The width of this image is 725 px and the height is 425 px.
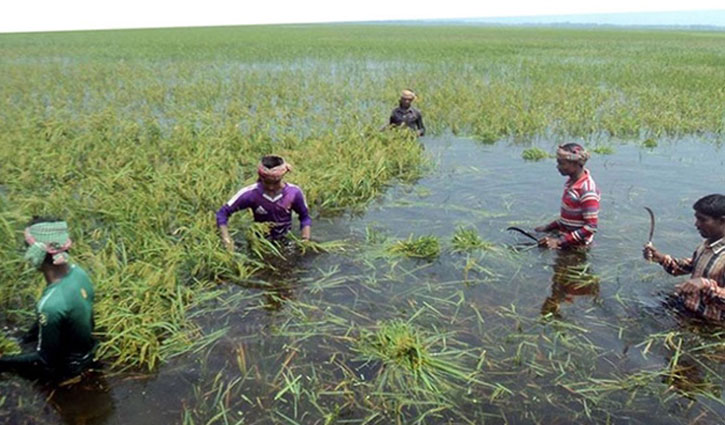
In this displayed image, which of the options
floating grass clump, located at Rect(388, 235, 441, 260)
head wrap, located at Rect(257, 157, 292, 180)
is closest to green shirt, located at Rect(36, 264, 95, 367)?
head wrap, located at Rect(257, 157, 292, 180)

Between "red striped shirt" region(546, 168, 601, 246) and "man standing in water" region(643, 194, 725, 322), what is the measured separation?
92 cm

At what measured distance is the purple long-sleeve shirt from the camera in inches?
193

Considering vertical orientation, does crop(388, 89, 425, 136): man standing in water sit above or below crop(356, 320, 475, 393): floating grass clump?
above

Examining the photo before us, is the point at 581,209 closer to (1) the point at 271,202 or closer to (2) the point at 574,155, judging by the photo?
(2) the point at 574,155

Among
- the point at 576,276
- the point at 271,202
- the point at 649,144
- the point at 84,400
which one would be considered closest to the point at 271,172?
the point at 271,202

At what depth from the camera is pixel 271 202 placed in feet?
16.4

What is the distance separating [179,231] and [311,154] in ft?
9.79

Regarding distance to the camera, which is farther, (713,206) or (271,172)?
(271,172)

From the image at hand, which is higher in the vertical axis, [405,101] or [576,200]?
[405,101]

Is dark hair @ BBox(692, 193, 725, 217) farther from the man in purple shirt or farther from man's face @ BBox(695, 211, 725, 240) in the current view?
the man in purple shirt

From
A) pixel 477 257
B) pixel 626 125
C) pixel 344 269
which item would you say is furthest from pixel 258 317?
pixel 626 125

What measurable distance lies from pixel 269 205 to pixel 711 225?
11.2 feet

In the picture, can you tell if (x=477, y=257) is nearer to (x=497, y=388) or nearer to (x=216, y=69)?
(x=497, y=388)

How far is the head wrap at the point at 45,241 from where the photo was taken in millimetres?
2941
